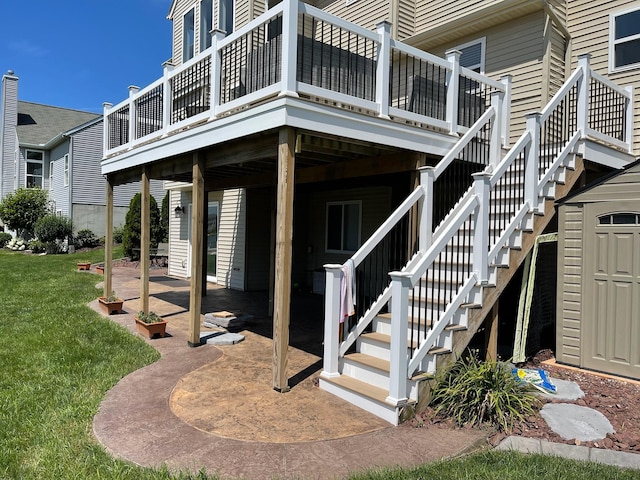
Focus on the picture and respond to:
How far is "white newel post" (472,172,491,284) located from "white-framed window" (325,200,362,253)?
6201mm

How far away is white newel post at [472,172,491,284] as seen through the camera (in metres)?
4.73

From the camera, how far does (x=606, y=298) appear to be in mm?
5262

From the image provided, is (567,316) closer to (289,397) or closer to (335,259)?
(289,397)

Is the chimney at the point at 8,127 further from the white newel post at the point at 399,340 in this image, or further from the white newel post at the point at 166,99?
the white newel post at the point at 399,340

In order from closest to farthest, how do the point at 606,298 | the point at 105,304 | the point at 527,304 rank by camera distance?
the point at 606,298 → the point at 527,304 → the point at 105,304

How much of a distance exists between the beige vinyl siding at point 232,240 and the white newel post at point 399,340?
334 inches

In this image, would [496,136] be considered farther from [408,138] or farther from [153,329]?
[153,329]

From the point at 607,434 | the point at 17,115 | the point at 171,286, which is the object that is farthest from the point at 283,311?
the point at 17,115

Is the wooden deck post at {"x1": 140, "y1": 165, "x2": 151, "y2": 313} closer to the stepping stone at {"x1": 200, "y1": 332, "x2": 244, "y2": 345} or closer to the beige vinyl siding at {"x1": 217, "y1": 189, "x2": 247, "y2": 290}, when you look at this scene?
the stepping stone at {"x1": 200, "y1": 332, "x2": 244, "y2": 345}

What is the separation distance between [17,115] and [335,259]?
1040 inches

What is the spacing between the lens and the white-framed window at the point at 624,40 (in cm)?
704

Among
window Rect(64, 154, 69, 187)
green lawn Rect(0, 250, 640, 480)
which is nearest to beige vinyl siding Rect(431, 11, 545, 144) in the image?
green lawn Rect(0, 250, 640, 480)

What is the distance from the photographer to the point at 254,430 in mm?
3826

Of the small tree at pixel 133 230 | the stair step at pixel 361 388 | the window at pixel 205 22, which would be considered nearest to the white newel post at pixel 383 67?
the stair step at pixel 361 388
